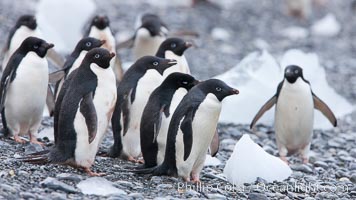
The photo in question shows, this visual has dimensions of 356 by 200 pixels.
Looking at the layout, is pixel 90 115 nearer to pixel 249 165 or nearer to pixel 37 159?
pixel 37 159

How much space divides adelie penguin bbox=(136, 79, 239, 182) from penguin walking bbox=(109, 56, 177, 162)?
66cm

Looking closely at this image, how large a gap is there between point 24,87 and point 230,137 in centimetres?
248

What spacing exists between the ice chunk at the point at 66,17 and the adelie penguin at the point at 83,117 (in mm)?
5822

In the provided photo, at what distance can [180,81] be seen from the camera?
21.3 ft

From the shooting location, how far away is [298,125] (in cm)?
814

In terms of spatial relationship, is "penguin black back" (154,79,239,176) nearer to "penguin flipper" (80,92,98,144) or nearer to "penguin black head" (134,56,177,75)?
"penguin flipper" (80,92,98,144)

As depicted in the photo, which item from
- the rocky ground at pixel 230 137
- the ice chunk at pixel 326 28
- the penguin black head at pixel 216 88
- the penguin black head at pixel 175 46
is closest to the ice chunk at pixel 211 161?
the rocky ground at pixel 230 137

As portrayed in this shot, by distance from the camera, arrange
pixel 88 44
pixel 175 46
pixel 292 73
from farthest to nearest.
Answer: pixel 175 46 < pixel 292 73 < pixel 88 44

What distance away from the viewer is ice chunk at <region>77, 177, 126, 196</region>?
5465 mm

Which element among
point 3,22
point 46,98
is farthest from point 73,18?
point 46,98

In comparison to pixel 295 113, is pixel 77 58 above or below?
above

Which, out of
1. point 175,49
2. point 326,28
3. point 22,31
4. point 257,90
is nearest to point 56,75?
point 175,49

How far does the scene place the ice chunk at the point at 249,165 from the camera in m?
6.51

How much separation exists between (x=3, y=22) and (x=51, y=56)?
140 inches
